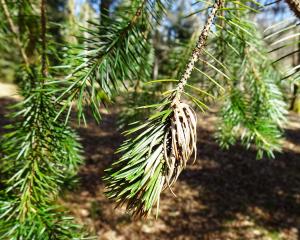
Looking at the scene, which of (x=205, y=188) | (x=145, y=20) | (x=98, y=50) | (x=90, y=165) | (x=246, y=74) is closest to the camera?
(x=98, y=50)

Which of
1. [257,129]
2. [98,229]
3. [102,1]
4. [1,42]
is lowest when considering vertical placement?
[98,229]

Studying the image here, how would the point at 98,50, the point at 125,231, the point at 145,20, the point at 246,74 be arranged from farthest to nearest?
the point at 125,231
the point at 246,74
the point at 145,20
the point at 98,50

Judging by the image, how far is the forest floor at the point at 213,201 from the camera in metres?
5.41

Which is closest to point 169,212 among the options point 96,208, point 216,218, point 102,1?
point 216,218

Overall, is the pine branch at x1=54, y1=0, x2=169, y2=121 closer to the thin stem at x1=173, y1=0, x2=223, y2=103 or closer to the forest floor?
the thin stem at x1=173, y1=0, x2=223, y2=103

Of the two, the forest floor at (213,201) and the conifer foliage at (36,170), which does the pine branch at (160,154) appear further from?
the forest floor at (213,201)

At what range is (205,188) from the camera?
6.70 meters

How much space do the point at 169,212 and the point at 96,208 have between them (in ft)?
4.37

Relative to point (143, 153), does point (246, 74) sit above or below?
above

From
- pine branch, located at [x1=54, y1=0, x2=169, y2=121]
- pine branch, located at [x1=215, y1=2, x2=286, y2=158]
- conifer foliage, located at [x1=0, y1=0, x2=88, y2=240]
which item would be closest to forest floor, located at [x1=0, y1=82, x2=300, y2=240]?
pine branch, located at [x1=215, y1=2, x2=286, y2=158]

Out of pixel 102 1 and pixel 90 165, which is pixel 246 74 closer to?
pixel 102 1

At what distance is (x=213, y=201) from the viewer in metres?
6.28

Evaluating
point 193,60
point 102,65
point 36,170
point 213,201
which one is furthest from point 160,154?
point 213,201

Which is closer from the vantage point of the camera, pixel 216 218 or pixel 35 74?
pixel 35 74
